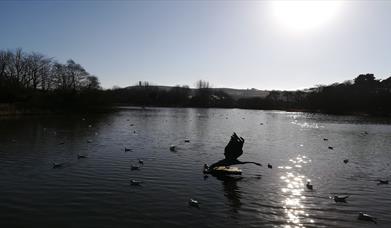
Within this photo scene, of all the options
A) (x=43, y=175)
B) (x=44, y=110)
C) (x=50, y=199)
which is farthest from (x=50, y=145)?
(x=44, y=110)

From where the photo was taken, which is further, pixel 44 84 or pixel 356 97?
pixel 356 97

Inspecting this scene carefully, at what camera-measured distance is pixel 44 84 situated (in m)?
97.8

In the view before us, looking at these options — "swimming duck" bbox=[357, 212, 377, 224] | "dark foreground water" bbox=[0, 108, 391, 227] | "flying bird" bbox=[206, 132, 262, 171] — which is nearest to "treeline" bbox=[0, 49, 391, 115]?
"dark foreground water" bbox=[0, 108, 391, 227]

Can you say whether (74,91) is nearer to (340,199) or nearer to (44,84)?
(44,84)

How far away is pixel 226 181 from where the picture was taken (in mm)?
19859

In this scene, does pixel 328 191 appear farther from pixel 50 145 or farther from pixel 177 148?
pixel 50 145

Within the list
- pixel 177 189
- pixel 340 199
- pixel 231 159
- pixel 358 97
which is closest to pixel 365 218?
pixel 340 199

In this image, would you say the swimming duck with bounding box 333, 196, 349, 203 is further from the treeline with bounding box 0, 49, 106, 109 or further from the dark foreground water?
the treeline with bounding box 0, 49, 106, 109

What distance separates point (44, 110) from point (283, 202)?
7465 centimetres

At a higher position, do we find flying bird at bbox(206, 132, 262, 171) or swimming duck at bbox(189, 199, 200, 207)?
flying bird at bbox(206, 132, 262, 171)

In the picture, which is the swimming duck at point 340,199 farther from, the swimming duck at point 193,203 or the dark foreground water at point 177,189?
the swimming duck at point 193,203

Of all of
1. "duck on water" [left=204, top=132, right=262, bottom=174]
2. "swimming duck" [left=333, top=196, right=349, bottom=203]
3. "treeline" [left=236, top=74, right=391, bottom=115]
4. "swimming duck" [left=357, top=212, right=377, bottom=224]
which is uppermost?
"treeline" [left=236, top=74, right=391, bottom=115]

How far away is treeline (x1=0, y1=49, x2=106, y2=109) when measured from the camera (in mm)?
77750

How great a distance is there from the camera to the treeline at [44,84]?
77750 millimetres
